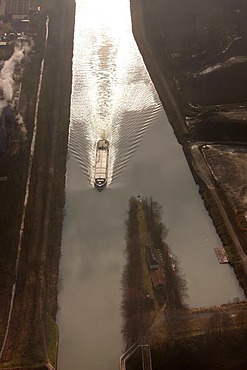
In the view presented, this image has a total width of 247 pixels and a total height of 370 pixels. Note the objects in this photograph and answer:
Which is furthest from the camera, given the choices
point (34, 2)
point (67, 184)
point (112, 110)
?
point (34, 2)

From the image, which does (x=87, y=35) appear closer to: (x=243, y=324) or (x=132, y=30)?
(x=132, y=30)

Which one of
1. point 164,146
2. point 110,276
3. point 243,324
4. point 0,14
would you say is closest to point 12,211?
point 110,276

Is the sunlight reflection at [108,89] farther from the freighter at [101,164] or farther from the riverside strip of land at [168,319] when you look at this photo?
the riverside strip of land at [168,319]

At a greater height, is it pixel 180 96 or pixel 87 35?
pixel 87 35

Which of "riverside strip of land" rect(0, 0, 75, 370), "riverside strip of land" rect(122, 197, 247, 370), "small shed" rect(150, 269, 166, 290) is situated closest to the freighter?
"riverside strip of land" rect(0, 0, 75, 370)

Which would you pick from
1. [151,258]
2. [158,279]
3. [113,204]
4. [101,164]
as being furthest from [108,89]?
[158,279]

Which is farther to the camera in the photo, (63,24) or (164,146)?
(63,24)

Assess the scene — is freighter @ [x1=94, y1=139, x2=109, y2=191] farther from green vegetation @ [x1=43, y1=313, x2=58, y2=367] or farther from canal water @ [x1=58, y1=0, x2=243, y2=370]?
green vegetation @ [x1=43, y1=313, x2=58, y2=367]
